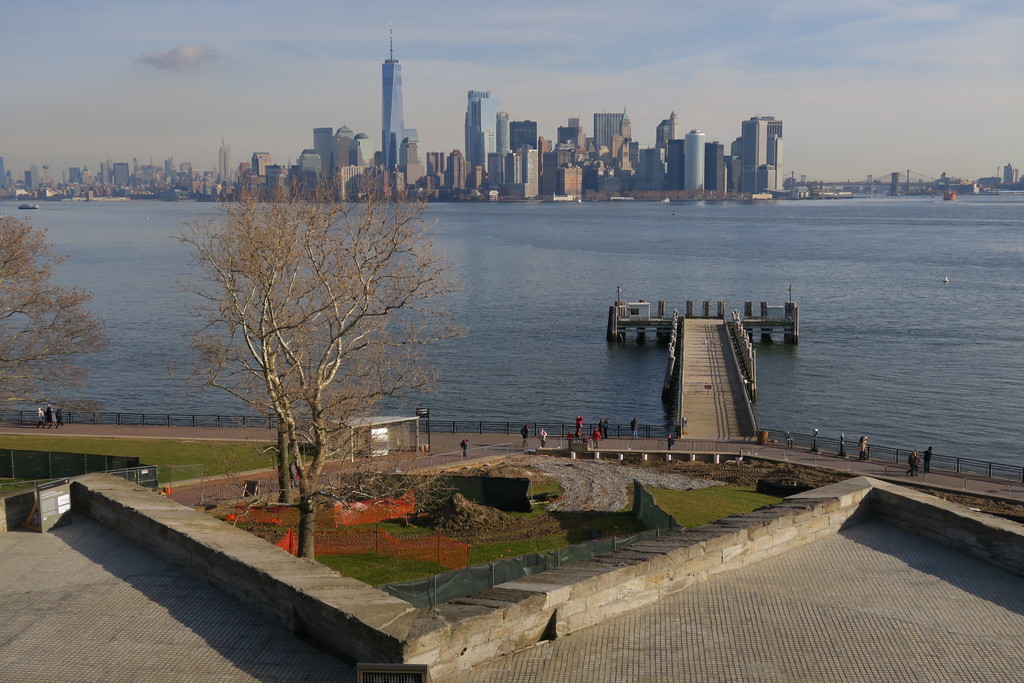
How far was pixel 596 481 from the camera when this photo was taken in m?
30.9

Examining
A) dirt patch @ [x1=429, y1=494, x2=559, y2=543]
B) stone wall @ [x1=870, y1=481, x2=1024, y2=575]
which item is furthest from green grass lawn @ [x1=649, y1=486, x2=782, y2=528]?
stone wall @ [x1=870, y1=481, x2=1024, y2=575]

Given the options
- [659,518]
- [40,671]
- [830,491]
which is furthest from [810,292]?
[40,671]

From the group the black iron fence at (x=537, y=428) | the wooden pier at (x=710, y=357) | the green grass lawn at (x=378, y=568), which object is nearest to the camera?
the green grass lawn at (x=378, y=568)

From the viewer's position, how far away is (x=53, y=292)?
3195 centimetres

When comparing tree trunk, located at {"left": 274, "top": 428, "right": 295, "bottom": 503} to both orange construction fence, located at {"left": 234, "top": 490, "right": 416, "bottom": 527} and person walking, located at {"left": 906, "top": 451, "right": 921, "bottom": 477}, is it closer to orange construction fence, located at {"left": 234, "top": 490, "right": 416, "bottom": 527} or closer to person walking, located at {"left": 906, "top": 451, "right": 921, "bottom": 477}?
orange construction fence, located at {"left": 234, "top": 490, "right": 416, "bottom": 527}

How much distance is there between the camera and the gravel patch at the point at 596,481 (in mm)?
27922

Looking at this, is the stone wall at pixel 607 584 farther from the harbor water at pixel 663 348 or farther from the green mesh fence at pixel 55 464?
the green mesh fence at pixel 55 464

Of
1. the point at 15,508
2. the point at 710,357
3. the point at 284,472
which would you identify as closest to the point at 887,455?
the point at 710,357

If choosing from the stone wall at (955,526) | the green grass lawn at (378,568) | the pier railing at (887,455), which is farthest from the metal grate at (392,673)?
the pier railing at (887,455)

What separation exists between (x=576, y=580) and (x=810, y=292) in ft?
336

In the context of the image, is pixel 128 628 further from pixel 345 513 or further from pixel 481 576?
pixel 345 513

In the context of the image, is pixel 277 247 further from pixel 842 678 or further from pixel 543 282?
pixel 543 282

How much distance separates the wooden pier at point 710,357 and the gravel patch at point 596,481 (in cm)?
965

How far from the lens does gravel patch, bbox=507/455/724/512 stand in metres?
27.9
